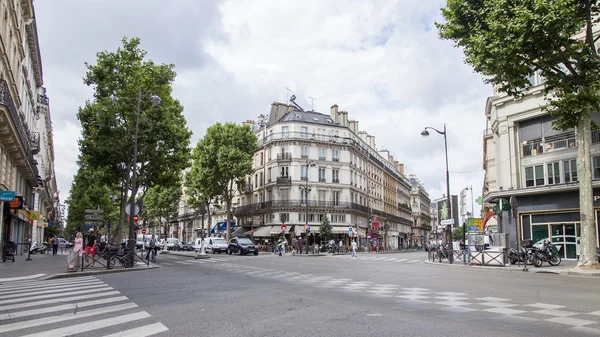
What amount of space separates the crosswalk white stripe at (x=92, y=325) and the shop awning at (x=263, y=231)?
156 feet

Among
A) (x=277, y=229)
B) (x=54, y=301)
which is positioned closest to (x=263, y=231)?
(x=277, y=229)

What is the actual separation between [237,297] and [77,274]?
9.14m

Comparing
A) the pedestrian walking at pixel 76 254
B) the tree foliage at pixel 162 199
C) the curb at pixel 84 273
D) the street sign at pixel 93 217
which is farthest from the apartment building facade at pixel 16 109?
the tree foliage at pixel 162 199

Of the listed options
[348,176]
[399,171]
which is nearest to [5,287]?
[348,176]

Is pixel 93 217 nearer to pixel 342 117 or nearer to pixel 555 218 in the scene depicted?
pixel 555 218

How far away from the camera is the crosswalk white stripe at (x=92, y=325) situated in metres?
5.92

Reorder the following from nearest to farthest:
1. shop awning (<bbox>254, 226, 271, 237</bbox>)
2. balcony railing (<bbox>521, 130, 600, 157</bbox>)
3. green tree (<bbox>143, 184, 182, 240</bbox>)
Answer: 1. balcony railing (<bbox>521, 130, 600, 157</bbox>)
2. shop awning (<bbox>254, 226, 271, 237</bbox>)
3. green tree (<bbox>143, 184, 182, 240</bbox>)

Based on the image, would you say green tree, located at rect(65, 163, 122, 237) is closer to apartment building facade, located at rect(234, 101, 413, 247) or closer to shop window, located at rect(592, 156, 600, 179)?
apartment building facade, located at rect(234, 101, 413, 247)

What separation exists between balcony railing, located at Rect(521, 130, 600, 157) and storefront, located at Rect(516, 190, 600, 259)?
280 centimetres

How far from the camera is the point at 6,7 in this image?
21844mm

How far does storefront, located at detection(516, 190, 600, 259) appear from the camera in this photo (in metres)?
25.6

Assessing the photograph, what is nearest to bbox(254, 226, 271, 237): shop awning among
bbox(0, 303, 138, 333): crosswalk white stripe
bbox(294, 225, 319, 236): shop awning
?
bbox(294, 225, 319, 236): shop awning

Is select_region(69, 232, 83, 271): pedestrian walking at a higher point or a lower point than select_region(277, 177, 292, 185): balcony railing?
lower

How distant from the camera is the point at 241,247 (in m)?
37.9
